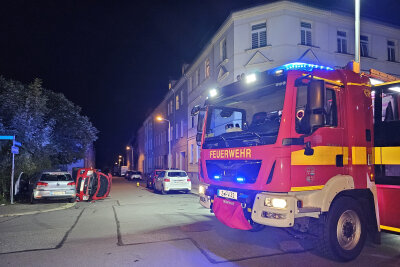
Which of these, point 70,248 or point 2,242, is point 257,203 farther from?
point 2,242

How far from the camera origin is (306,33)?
1734 cm

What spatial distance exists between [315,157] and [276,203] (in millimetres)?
1028

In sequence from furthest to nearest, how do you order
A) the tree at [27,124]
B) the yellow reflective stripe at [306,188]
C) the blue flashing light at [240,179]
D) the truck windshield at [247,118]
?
1. the tree at [27,124]
2. the blue flashing light at [240,179]
3. the truck windshield at [247,118]
4. the yellow reflective stripe at [306,188]

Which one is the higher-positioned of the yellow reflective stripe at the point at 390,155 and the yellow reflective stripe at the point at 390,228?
the yellow reflective stripe at the point at 390,155

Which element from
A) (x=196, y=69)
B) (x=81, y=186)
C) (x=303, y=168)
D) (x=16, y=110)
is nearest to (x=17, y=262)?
(x=303, y=168)

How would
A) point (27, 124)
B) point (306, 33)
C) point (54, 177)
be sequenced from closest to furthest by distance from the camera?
point (54, 177) < point (27, 124) < point (306, 33)

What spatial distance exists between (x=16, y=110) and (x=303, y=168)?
688 inches

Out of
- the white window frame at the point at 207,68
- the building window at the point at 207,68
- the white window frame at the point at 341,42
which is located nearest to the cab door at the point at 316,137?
the white window frame at the point at 341,42

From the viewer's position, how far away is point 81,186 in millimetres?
15094

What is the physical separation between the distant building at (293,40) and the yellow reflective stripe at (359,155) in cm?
1178

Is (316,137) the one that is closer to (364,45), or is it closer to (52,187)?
(52,187)

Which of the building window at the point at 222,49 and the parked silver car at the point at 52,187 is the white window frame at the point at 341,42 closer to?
the building window at the point at 222,49

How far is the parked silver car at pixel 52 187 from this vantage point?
43.5 feet

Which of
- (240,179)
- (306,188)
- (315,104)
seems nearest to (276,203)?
(306,188)
